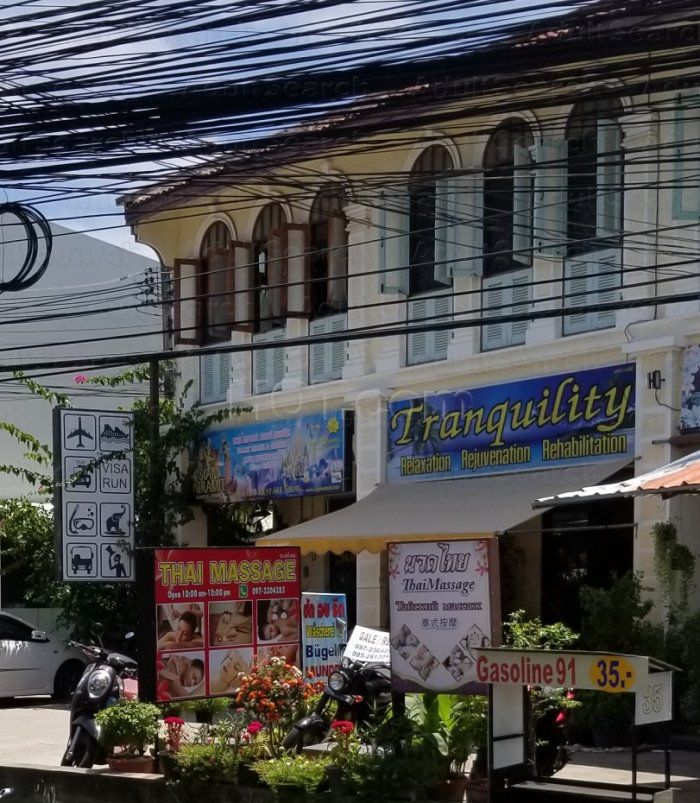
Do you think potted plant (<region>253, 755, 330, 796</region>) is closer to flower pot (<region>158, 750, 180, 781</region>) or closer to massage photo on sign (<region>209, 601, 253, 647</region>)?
flower pot (<region>158, 750, 180, 781</region>)

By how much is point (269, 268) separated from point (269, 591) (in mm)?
8871

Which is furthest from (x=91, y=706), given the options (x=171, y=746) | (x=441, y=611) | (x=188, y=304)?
(x=188, y=304)

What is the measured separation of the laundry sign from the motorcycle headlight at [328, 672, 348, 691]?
8791 millimetres

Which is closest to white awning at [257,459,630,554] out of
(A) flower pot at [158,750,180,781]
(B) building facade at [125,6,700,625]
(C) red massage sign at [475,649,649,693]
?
(B) building facade at [125,6,700,625]

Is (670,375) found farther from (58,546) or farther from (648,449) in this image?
(58,546)

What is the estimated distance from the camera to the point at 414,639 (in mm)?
11281

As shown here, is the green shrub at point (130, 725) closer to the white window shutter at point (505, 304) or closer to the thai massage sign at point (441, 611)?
the thai massage sign at point (441, 611)

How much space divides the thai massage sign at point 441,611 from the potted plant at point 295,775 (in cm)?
83

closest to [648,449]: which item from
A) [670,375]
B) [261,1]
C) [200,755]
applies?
[670,375]

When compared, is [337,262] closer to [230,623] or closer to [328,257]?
[328,257]

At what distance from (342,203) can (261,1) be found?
10.3m

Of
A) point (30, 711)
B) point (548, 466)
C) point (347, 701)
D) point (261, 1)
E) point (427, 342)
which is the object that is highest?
point (261, 1)

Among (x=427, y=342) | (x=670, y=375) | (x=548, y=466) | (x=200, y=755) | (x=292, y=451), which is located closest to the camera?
(x=200, y=755)

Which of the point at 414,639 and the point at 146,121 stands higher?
the point at 146,121
